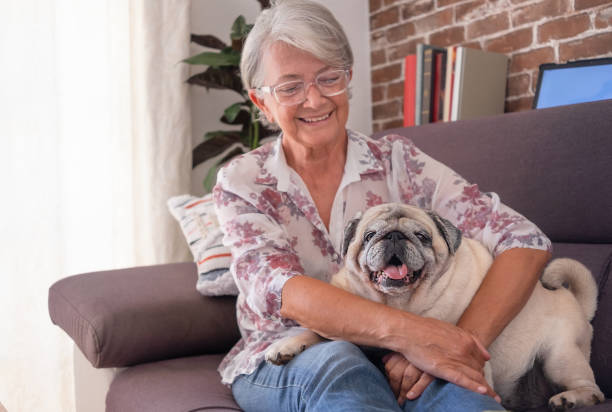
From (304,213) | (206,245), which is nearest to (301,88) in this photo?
(304,213)

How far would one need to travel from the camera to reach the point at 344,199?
1424 millimetres

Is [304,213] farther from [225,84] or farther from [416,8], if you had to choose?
[416,8]

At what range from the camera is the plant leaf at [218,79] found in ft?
8.46

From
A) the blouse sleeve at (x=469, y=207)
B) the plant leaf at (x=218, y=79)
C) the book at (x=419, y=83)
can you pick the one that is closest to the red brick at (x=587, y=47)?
the book at (x=419, y=83)

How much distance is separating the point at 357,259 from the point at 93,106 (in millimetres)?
1728

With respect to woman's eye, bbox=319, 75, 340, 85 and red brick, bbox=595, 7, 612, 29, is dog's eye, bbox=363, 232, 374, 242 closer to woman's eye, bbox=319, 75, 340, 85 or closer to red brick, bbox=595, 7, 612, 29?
woman's eye, bbox=319, 75, 340, 85

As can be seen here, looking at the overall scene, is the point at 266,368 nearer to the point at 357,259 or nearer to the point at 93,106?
the point at 357,259

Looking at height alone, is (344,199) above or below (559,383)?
above

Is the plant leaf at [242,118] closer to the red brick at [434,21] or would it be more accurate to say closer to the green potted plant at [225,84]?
the green potted plant at [225,84]

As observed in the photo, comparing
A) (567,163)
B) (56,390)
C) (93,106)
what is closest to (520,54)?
(567,163)

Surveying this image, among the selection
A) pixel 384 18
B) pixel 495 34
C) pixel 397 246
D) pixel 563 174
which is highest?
pixel 384 18

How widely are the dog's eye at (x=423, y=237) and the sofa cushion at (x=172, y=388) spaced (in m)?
0.51

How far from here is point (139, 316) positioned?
1.54 m

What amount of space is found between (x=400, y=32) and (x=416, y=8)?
16 cm
